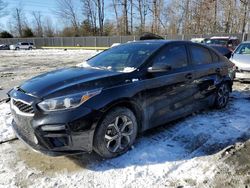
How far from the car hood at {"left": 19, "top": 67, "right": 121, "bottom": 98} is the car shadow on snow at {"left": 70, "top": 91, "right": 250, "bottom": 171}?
1003 mm

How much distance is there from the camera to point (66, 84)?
11.4ft

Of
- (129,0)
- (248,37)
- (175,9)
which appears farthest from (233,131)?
(129,0)

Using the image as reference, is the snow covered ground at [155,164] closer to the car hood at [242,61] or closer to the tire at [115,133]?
the tire at [115,133]

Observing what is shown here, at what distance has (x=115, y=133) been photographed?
11.9 ft

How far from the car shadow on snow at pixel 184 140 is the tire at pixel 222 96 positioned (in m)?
0.19

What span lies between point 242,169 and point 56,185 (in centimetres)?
230

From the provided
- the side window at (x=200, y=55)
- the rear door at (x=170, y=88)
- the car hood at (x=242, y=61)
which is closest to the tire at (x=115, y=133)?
the rear door at (x=170, y=88)

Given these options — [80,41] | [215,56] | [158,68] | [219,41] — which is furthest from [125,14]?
[158,68]

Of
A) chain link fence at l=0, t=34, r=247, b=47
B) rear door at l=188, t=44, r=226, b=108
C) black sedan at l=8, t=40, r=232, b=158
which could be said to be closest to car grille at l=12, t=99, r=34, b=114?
black sedan at l=8, t=40, r=232, b=158

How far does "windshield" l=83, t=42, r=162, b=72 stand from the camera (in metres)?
4.10

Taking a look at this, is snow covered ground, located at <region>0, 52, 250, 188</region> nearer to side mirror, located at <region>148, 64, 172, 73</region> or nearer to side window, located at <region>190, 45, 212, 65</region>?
side mirror, located at <region>148, 64, 172, 73</region>

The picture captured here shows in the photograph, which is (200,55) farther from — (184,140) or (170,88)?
(184,140)

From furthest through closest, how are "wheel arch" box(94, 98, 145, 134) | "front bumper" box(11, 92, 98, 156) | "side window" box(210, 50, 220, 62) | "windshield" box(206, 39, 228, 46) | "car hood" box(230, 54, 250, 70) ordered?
"windshield" box(206, 39, 228, 46)
"car hood" box(230, 54, 250, 70)
"side window" box(210, 50, 220, 62)
"wheel arch" box(94, 98, 145, 134)
"front bumper" box(11, 92, 98, 156)

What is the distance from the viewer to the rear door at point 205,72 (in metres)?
5.01
